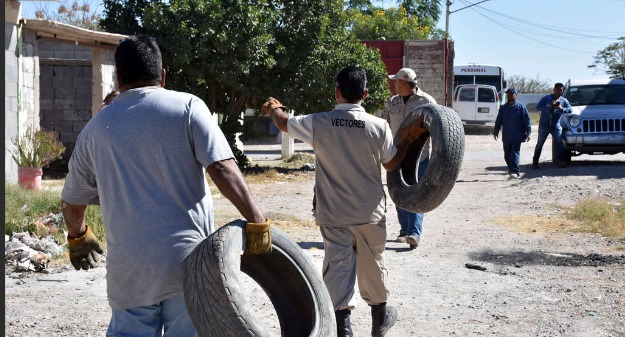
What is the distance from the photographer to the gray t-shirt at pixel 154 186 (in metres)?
3.95

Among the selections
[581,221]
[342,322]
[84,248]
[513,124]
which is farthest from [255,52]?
[84,248]

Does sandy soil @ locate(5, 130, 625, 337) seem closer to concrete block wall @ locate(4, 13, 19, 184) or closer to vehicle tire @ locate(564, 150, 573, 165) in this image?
concrete block wall @ locate(4, 13, 19, 184)

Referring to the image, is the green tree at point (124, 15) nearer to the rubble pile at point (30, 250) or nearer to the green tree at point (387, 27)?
the rubble pile at point (30, 250)

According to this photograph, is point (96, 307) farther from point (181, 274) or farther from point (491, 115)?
point (491, 115)

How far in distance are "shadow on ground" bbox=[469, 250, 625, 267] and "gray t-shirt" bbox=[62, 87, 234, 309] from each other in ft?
20.5

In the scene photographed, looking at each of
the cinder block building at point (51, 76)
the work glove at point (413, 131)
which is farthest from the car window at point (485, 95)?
the work glove at point (413, 131)

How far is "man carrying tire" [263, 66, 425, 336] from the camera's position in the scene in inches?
239

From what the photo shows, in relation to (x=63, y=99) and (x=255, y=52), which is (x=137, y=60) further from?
(x=63, y=99)

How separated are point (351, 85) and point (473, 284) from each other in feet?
10.1

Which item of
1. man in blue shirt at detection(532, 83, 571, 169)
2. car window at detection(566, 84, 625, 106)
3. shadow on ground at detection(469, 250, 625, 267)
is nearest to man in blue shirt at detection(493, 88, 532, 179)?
man in blue shirt at detection(532, 83, 571, 169)

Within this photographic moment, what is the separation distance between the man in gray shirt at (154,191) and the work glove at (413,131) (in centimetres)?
301

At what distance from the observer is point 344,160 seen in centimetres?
608

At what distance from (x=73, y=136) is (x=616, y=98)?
12.0 m

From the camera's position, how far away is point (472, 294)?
26.4 ft
